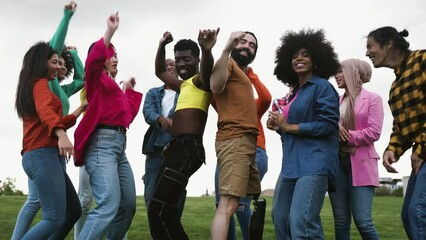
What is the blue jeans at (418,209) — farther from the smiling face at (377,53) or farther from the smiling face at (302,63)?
the smiling face at (302,63)

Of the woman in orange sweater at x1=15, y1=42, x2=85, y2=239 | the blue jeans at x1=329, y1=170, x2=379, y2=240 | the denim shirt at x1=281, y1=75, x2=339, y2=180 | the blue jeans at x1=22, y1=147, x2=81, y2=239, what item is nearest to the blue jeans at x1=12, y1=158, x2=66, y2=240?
the woman in orange sweater at x1=15, y1=42, x2=85, y2=239

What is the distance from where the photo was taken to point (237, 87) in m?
5.29

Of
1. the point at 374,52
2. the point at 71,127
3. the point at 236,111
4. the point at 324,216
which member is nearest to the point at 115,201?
the point at 71,127

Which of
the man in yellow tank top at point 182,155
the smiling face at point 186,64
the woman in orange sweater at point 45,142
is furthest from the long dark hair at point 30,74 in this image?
the man in yellow tank top at point 182,155

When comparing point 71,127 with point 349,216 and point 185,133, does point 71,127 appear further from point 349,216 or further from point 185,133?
point 349,216

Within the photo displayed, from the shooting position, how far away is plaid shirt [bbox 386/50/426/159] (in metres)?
4.70

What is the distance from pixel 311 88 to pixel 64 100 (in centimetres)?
256

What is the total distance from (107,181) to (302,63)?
1.93 m

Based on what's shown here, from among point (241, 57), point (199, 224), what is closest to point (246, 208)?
point (241, 57)

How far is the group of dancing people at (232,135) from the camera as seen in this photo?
195 inches

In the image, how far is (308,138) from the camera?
5125mm

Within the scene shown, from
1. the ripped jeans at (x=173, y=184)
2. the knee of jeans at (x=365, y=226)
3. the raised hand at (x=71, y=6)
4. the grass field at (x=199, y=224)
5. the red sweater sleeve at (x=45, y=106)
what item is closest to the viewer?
the ripped jeans at (x=173, y=184)

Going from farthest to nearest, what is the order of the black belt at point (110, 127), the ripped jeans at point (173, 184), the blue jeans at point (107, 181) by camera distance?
1. the black belt at point (110, 127)
2. the blue jeans at point (107, 181)
3. the ripped jeans at point (173, 184)

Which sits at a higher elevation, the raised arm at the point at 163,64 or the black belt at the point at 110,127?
the raised arm at the point at 163,64
